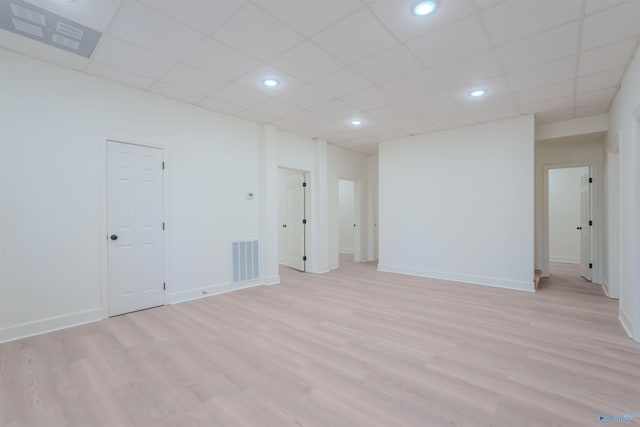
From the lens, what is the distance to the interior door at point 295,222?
6434 mm

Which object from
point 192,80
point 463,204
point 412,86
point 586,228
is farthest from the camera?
point 586,228

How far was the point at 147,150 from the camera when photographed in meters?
3.87

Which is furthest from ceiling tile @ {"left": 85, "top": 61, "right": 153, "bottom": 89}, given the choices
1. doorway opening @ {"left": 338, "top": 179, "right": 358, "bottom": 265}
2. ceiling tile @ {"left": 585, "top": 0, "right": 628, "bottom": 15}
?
doorway opening @ {"left": 338, "top": 179, "right": 358, "bottom": 265}

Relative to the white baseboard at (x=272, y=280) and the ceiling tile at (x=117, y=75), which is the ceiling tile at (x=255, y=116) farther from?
the white baseboard at (x=272, y=280)

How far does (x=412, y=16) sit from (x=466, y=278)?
15.1 feet

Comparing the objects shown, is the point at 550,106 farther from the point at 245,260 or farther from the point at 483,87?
the point at 245,260

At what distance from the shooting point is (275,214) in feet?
17.5

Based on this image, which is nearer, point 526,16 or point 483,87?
point 526,16

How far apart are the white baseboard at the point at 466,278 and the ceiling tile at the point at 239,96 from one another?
4398 mm

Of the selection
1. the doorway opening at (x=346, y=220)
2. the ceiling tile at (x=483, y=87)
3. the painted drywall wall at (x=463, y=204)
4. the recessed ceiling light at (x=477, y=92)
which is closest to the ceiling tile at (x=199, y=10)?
the ceiling tile at (x=483, y=87)

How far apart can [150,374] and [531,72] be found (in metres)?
4.93

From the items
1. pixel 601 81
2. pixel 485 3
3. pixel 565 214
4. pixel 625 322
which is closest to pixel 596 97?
pixel 601 81

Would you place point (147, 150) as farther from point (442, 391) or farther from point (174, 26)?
point (442, 391)

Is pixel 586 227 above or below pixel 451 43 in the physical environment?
below
